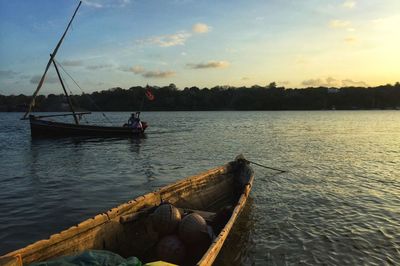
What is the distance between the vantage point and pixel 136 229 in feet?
30.3

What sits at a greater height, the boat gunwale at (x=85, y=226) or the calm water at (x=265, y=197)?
the boat gunwale at (x=85, y=226)

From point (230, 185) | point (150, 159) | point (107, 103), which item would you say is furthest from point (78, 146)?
point (107, 103)

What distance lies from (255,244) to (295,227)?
80.2 inches

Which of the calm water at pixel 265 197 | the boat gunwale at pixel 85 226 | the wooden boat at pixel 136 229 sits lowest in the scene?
the calm water at pixel 265 197

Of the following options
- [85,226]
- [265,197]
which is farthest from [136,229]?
[265,197]

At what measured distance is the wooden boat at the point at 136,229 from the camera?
6957 mm

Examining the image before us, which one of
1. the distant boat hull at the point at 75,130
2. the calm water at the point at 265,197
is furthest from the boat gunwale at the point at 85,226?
the distant boat hull at the point at 75,130

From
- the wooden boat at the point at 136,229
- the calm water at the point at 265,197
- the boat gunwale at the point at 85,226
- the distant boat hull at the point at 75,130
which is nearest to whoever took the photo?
the boat gunwale at the point at 85,226

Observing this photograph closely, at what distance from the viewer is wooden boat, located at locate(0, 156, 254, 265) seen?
696 centimetres

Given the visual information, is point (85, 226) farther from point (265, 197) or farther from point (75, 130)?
point (75, 130)

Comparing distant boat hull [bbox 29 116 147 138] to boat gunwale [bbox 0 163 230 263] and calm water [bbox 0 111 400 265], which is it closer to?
calm water [bbox 0 111 400 265]

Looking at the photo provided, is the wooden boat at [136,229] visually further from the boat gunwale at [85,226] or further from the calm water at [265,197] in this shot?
the calm water at [265,197]

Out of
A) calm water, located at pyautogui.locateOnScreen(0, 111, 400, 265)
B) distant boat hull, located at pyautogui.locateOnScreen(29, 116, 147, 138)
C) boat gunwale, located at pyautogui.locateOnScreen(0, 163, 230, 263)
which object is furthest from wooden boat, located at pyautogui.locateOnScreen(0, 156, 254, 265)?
distant boat hull, located at pyautogui.locateOnScreen(29, 116, 147, 138)

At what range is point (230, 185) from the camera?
15.3m
